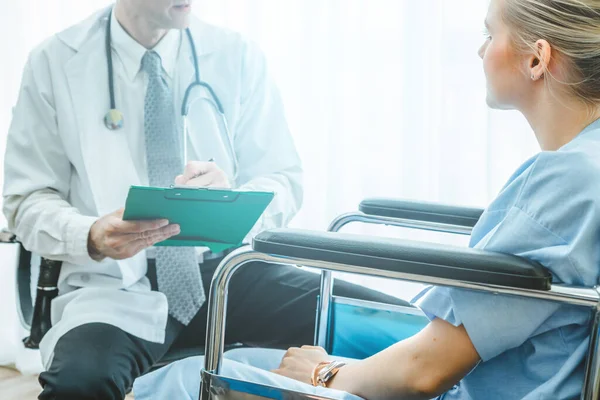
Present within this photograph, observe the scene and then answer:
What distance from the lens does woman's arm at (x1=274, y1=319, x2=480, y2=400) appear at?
31.1 inches

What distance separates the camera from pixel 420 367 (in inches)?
31.6

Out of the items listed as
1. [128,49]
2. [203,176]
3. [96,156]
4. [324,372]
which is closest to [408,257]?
[324,372]

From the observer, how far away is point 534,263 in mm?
725

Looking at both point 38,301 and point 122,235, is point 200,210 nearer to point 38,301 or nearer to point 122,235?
point 122,235

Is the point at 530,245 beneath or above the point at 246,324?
above

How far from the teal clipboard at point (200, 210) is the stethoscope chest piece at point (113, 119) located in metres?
0.38

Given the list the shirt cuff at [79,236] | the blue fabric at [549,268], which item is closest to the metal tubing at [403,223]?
the blue fabric at [549,268]

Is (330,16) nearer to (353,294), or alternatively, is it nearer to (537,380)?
(353,294)

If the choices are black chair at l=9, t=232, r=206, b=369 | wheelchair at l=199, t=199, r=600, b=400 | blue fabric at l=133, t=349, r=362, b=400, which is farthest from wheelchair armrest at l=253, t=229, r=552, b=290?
black chair at l=9, t=232, r=206, b=369

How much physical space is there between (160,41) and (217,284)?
94 cm

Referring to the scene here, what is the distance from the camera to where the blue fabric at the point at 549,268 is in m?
0.74

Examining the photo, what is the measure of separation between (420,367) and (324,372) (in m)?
0.17

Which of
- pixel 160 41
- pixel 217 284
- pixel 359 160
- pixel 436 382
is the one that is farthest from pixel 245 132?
pixel 436 382

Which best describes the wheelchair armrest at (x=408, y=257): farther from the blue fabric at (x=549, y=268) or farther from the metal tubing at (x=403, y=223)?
the metal tubing at (x=403, y=223)
